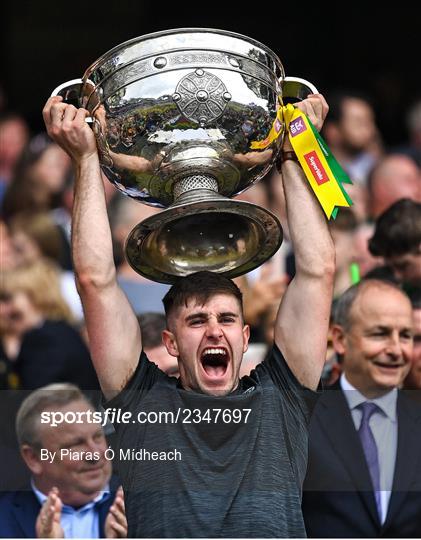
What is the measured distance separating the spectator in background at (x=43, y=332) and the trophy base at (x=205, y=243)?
1401mm

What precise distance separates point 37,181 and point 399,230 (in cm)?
342

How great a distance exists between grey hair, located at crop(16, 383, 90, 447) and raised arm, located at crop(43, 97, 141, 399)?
23.6 inches

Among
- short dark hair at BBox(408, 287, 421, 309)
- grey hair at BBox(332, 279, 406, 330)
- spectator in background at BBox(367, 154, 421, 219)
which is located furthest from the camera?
spectator in background at BBox(367, 154, 421, 219)

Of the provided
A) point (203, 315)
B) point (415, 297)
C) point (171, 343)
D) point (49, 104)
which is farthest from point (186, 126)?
point (415, 297)

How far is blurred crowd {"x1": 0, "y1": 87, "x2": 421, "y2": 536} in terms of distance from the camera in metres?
6.98

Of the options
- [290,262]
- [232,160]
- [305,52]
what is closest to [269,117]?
[232,160]

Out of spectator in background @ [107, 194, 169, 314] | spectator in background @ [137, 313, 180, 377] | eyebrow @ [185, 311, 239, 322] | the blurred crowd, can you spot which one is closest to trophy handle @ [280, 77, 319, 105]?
eyebrow @ [185, 311, 239, 322]

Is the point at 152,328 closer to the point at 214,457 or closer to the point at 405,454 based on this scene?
the point at 405,454

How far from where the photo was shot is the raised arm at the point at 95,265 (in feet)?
17.2

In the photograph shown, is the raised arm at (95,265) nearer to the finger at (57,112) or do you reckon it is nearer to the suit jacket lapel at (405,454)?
the finger at (57,112)

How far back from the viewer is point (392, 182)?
8.52 metres

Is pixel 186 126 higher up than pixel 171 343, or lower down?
higher up

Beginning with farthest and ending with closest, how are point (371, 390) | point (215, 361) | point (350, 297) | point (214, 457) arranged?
point (350, 297) < point (371, 390) < point (215, 361) < point (214, 457)

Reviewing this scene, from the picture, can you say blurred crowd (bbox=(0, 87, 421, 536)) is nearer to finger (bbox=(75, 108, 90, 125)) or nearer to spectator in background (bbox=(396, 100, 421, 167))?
spectator in background (bbox=(396, 100, 421, 167))
